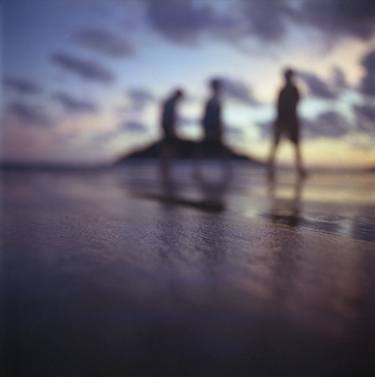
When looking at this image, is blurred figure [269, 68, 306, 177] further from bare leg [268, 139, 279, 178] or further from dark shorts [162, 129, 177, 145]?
dark shorts [162, 129, 177, 145]

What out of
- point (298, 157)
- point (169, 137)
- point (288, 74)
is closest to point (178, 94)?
point (169, 137)

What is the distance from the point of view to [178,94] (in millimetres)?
7691

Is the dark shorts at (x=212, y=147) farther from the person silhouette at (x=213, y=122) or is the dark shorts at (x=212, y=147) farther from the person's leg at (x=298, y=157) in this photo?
the person's leg at (x=298, y=157)

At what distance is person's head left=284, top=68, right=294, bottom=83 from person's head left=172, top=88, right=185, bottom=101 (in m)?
2.68

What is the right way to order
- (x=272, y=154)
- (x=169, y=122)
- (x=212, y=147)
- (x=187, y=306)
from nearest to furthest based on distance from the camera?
1. (x=187, y=306)
2. (x=272, y=154)
3. (x=169, y=122)
4. (x=212, y=147)

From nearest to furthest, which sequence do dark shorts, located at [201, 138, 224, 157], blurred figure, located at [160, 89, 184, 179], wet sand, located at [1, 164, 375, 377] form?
wet sand, located at [1, 164, 375, 377]
blurred figure, located at [160, 89, 184, 179]
dark shorts, located at [201, 138, 224, 157]

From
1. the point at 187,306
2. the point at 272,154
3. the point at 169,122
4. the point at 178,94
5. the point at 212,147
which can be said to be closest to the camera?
the point at 187,306

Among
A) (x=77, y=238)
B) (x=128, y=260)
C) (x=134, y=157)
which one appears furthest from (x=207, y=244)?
(x=134, y=157)

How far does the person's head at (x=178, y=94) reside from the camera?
763cm

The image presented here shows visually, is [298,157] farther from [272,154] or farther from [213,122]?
[213,122]

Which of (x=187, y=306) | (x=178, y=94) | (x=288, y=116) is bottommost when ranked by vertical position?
(x=187, y=306)

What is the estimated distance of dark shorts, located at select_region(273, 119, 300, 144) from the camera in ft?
Answer: 19.4

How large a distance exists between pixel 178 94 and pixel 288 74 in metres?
2.82

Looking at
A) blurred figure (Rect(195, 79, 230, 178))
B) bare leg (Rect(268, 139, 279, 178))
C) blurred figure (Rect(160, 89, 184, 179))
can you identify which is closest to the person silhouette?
blurred figure (Rect(195, 79, 230, 178))
